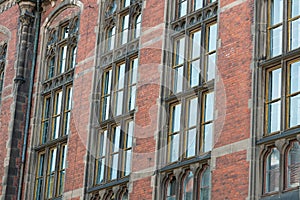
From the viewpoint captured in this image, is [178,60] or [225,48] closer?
[225,48]

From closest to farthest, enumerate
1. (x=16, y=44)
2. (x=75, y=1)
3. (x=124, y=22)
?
(x=124, y=22) → (x=75, y=1) → (x=16, y=44)

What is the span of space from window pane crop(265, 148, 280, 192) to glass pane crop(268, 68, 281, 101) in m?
1.32

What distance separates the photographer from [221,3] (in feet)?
80.9

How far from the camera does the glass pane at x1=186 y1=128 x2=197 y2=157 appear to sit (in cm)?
2434

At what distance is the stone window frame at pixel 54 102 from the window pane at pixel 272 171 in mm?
8872

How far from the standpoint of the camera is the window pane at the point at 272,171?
21.6m

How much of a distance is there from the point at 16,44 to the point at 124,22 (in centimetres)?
584

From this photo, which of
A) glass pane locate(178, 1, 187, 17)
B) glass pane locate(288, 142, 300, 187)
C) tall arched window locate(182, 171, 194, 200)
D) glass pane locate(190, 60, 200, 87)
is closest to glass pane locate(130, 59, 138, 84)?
glass pane locate(178, 1, 187, 17)

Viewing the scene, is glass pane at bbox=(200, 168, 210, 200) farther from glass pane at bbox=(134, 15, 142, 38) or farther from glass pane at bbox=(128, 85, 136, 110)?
glass pane at bbox=(134, 15, 142, 38)

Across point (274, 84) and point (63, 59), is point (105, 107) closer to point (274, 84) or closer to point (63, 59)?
point (63, 59)

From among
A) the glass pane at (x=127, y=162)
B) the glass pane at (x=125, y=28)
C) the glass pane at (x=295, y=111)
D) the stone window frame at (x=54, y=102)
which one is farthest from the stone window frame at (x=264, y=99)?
the stone window frame at (x=54, y=102)

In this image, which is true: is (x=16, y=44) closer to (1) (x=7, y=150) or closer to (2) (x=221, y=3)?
(1) (x=7, y=150)

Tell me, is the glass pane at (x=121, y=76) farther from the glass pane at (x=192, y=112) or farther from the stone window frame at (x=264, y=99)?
the stone window frame at (x=264, y=99)

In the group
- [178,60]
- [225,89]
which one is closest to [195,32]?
[178,60]
